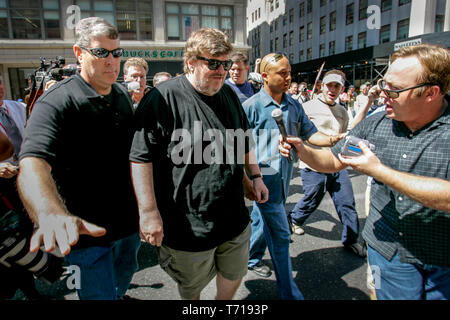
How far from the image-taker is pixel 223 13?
22.0 m

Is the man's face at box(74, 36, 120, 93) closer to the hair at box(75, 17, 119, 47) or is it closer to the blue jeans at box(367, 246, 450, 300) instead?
the hair at box(75, 17, 119, 47)

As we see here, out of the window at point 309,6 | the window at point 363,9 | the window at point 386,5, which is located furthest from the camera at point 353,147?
the window at point 309,6

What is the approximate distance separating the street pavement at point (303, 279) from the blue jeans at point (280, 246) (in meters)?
0.26

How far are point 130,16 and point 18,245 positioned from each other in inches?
875

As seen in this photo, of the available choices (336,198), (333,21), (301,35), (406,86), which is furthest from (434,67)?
(301,35)

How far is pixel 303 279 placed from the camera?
113 inches

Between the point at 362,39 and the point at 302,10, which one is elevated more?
the point at 302,10

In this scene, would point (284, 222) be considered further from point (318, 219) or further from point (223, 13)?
point (223, 13)

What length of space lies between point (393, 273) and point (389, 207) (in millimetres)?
375

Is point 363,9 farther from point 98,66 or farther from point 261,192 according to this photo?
point 98,66

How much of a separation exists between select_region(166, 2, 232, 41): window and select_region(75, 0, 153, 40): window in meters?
1.45

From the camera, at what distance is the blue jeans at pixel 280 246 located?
241cm
